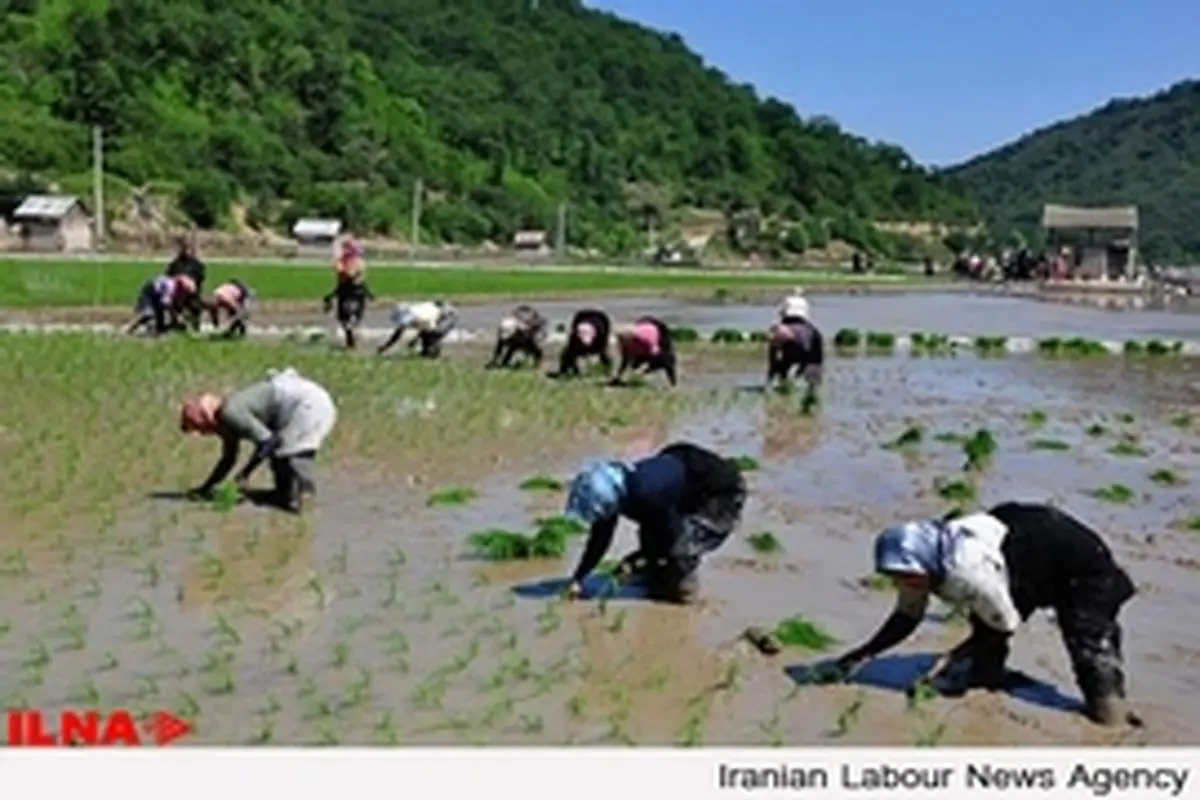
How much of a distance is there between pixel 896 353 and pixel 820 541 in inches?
674

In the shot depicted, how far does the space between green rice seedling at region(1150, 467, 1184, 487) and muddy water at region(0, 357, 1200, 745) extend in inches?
36.7

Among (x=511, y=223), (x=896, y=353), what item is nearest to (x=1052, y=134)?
(x=511, y=223)

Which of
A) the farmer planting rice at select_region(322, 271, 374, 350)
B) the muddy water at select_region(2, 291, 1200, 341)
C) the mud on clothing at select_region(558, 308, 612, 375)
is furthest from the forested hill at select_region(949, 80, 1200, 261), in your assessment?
the mud on clothing at select_region(558, 308, 612, 375)

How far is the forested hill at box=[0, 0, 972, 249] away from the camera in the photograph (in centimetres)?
7712

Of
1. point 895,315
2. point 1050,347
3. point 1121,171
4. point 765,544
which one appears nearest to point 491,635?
point 765,544

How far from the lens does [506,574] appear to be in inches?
321

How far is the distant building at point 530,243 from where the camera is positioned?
86562 millimetres

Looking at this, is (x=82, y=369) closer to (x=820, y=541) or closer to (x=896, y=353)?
(x=820, y=541)

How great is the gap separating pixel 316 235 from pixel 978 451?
61185mm

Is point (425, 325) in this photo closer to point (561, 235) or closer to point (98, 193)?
point (98, 193)

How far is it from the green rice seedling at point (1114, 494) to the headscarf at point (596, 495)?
5399mm

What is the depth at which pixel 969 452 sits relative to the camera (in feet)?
42.9

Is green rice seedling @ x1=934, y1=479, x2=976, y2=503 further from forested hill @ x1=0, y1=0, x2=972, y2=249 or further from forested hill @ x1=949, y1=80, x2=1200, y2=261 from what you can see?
forested hill @ x1=949, y1=80, x2=1200, y2=261

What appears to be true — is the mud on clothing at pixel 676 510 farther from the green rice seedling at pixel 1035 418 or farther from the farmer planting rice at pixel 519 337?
the farmer planting rice at pixel 519 337
